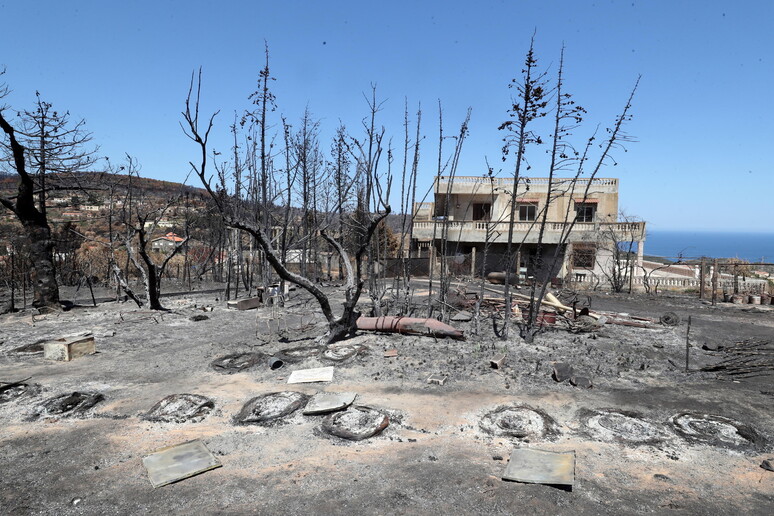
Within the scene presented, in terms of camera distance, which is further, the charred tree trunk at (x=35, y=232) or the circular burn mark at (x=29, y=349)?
the charred tree trunk at (x=35, y=232)

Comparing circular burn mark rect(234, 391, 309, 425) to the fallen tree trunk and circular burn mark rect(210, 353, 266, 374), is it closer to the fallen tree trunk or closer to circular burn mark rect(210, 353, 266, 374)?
circular burn mark rect(210, 353, 266, 374)

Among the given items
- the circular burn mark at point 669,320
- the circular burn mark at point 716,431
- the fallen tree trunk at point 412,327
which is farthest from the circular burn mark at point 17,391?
the circular burn mark at point 669,320

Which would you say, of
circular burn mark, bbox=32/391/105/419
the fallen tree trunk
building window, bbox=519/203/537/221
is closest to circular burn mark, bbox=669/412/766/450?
the fallen tree trunk

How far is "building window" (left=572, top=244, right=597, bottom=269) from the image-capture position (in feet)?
78.2

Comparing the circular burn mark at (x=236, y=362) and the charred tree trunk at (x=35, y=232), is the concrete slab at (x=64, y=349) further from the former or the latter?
the charred tree trunk at (x=35, y=232)

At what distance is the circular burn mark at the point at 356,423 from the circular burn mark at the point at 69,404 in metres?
3.36

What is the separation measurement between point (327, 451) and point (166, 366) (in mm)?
4634

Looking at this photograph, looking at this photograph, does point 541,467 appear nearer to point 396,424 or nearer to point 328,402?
point 396,424

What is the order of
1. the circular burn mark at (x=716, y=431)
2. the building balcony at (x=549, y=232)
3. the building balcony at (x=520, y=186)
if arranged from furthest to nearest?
the building balcony at (x=520, y=186) → the building balcony at (x=549, y=232) → the circular burn mark at (x=716, y=431)

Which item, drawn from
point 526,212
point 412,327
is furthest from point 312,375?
point 526,212

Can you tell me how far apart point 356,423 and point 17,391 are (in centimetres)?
514

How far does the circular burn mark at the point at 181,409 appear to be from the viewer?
240 inches

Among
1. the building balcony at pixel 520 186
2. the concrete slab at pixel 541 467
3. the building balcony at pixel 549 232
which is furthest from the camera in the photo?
the building balcony at pixel 520 186

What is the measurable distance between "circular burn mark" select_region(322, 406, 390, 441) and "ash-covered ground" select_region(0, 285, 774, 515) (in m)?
0.04
